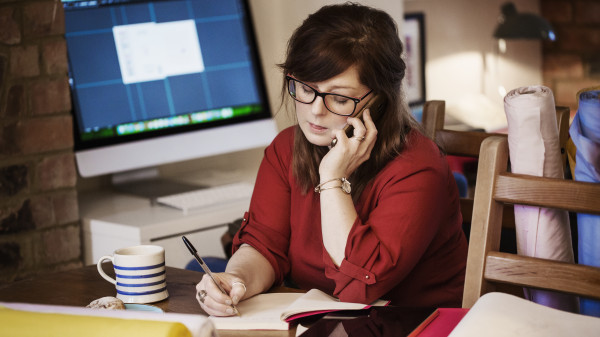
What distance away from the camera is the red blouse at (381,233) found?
1267mm

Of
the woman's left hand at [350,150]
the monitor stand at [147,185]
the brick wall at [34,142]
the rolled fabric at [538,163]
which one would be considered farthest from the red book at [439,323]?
the monitor stand at [147,185]

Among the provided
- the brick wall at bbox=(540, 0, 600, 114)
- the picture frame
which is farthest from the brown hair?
the brick wall at bbox=(540, 0, 600, 114)

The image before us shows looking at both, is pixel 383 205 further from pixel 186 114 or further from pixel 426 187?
pixel 186 114

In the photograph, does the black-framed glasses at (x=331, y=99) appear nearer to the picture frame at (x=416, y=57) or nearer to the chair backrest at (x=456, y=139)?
the chair backrest at (x=456, y=139)

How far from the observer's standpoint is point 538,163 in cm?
121

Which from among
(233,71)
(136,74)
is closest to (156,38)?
(136,74)

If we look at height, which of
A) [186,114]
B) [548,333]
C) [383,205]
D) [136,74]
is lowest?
[548,333]

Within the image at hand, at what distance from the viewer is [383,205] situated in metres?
1.32

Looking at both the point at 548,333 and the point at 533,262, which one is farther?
the point at 533,262

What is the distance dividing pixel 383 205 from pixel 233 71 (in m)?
1.31

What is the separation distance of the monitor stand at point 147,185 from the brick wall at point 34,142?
1.18ft

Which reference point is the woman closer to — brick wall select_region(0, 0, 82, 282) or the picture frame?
brick wall select_region(0, 0, 82, 282)

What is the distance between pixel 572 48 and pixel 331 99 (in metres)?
3.34

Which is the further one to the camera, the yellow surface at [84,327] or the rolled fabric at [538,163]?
the rolled fabric at [538,163]
